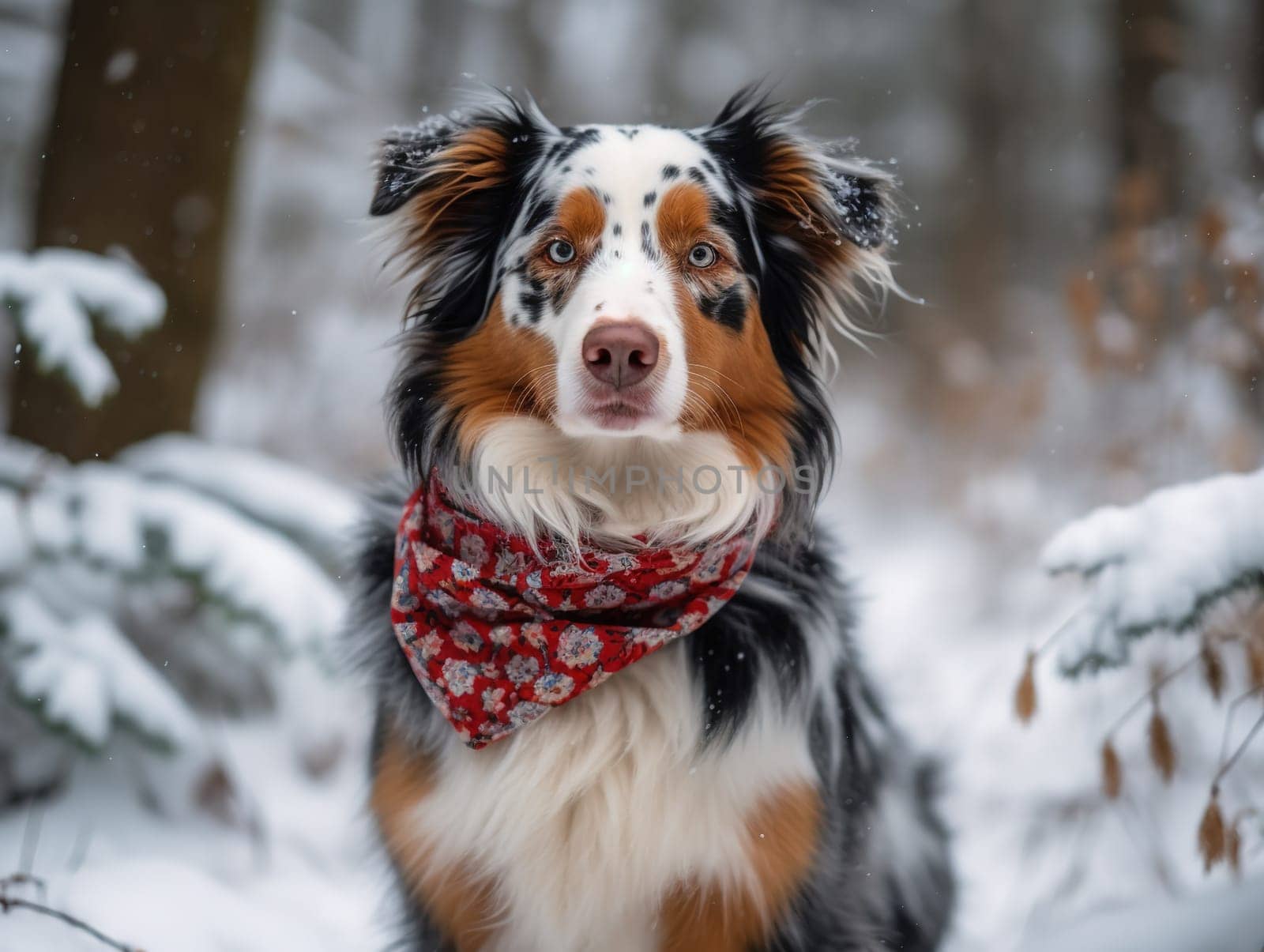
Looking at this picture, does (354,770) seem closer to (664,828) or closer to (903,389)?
(664,828)

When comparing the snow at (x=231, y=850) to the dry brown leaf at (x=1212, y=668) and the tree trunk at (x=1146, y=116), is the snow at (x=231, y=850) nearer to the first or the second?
the dry brown leaf at (x=1212, y=668)

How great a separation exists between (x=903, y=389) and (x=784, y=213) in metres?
6.16

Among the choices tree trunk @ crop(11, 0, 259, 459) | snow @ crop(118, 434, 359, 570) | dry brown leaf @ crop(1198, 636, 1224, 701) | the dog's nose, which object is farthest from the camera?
tree trunk @ crop(11, 0, 259, 459)

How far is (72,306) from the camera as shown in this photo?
8.61ft

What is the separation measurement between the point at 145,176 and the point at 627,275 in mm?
2351

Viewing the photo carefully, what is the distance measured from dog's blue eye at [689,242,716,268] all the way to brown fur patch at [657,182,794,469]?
0.01 metres

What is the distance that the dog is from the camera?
2076mm

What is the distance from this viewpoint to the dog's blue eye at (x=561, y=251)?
216cm

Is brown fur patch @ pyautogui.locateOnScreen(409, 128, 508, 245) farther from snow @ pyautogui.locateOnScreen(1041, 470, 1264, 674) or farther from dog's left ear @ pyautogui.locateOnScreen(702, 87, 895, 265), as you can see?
snow @ pyautogui.locateOnScreen(1041, 470, 1264, 674)

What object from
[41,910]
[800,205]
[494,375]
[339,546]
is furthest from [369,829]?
[800,205]

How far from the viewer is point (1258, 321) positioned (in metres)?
3.24

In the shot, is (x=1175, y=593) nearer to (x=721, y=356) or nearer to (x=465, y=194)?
(x=721, y=356)

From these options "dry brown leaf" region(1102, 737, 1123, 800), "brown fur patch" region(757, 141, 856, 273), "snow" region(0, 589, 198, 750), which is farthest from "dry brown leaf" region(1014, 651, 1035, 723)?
"snow" region(0, 589, 198, 750)

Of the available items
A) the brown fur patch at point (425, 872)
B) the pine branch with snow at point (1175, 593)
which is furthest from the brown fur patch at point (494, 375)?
the pine branch with snow at point (1175, 593)
